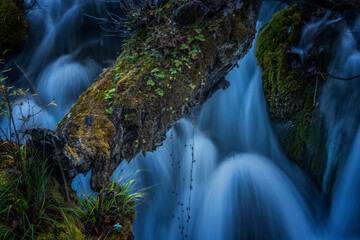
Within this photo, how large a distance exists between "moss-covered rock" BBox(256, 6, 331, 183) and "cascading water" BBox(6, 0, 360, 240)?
22cm

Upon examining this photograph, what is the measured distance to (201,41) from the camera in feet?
11.0

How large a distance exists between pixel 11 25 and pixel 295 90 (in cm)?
851

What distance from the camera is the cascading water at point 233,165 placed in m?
4.81

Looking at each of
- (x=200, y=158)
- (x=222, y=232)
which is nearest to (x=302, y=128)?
(x=200, y=158)

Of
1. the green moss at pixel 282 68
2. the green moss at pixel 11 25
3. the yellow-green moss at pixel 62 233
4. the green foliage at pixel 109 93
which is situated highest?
the green moss at pixel 11 25

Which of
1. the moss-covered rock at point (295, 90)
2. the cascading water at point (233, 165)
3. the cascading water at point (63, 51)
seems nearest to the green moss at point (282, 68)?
the moss-covered rock at point (295, 90)

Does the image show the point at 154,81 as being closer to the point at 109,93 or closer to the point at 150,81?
the point at 150,81

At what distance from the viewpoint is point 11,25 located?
6.88 metres

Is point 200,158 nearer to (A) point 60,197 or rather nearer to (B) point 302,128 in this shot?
(B) point 302,128

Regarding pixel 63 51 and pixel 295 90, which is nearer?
pixel 295 90

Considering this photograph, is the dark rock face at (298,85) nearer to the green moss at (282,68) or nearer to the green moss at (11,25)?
the green moss at (282,68)

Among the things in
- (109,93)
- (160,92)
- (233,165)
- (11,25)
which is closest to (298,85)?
(233,165)

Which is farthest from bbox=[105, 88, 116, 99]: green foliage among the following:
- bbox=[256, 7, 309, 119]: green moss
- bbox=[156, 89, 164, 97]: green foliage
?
bbox=[256, 7, 309, 119]: green moss

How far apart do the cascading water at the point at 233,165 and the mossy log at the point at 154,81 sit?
1.07m
